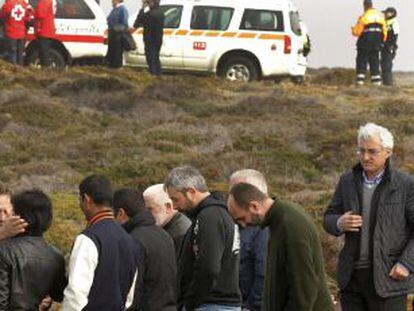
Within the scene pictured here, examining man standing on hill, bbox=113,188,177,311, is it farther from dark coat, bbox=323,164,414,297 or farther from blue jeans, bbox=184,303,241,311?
dark coat, bbox=323,164,414,297

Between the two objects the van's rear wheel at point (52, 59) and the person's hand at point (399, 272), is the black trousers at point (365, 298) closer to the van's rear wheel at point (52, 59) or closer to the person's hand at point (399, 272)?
the person's hand at point (399, 272)

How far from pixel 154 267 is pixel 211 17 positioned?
2169cm

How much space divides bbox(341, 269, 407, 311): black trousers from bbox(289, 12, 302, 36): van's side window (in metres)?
21.6

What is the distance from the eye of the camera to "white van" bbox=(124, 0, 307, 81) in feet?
96.0

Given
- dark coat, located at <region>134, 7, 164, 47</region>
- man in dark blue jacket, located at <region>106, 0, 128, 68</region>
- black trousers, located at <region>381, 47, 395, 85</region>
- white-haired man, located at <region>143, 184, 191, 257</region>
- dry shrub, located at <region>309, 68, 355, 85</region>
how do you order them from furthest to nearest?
dry shrub, located at <region>309, 68, 355, 85</region> < black trousers, located at <region>381, 47, 395, 85</region> < man in dark blue jacket, located at <region>106, 0, 128, 68</region> < dark coat, located at <region>134, 7, 164, 47</region> < white-haired man, located at <region>143, 184, 191, 257</region>

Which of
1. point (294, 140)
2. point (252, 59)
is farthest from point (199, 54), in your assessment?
point (294, 140)

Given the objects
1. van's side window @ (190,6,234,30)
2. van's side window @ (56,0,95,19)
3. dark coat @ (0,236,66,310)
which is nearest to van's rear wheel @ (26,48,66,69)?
van's side window @ (56,0,95,19)

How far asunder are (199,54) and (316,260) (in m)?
22.3

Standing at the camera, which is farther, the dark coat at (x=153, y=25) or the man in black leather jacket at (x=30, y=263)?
the dark coat at (x=153, y=25)

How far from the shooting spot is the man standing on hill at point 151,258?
812cm

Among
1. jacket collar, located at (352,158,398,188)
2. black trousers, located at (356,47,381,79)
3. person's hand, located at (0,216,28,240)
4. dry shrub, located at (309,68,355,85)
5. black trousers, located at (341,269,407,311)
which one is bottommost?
dry shrub, located at (309,68,355,85)

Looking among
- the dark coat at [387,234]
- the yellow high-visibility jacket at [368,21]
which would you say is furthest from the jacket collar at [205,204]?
the yellow high-visibility jacket at [368,21]

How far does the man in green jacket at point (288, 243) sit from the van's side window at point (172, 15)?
72.8 feet

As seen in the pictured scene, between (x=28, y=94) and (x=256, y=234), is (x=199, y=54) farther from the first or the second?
(x=256, y=234)
